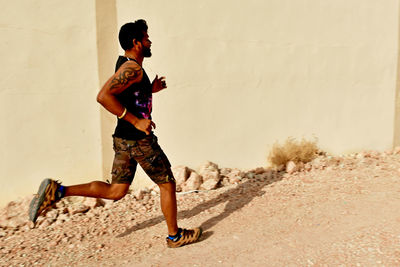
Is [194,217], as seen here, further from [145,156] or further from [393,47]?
[393,47]

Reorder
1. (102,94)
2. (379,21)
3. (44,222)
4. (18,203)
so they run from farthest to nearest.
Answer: (379,21) < (18,203) < (44,222) < (102,94)

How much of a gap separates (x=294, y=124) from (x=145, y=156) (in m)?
2.93

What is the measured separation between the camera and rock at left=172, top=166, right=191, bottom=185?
14.4 feet

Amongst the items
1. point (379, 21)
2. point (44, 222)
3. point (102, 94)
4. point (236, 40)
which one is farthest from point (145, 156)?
point (379, 21)

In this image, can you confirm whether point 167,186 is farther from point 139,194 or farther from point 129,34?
point 139,194

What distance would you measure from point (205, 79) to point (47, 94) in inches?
74.5

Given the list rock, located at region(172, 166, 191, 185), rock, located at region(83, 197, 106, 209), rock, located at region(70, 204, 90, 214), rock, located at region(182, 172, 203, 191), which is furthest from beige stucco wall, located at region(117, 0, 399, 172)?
rock, located at region(70, 204, 90, 214)

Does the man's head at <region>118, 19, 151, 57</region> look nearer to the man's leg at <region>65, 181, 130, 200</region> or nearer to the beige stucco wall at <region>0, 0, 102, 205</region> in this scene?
the man's leg at <region>65, 181, 130, 200</region>

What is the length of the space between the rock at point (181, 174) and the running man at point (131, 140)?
141cm

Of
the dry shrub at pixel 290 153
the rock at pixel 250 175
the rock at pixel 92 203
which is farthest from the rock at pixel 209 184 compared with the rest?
the rock at pixel 92 203

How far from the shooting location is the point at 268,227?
326 centimetres

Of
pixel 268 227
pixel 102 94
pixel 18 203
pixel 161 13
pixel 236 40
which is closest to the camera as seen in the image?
pixel 102 94

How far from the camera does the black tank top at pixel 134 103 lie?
2734 mm

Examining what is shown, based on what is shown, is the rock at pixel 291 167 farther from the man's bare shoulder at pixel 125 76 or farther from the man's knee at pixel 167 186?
the man's bare shoulder at pixel 125 76
